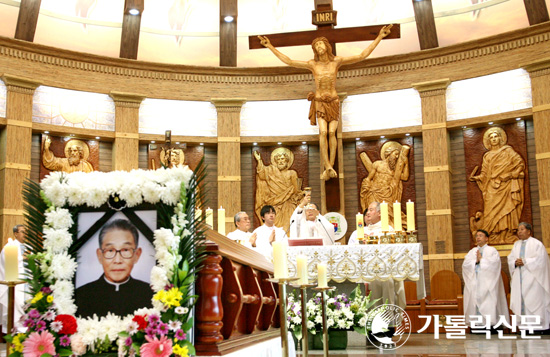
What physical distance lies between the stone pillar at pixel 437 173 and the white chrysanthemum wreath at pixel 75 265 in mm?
9269

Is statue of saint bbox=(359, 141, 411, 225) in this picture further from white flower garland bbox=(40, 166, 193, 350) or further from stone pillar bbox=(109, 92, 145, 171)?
white flower garland bbox=(40, 166, 193, 350)

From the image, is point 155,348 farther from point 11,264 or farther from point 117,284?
point 11,264

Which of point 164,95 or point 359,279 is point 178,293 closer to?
point 359,279

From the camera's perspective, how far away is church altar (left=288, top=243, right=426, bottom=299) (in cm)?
663

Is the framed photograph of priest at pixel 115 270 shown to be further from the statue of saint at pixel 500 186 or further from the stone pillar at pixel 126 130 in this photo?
the statue of saint at pixel 500 186

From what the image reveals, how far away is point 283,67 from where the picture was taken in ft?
40.2

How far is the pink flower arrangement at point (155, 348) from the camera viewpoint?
2.09 metres

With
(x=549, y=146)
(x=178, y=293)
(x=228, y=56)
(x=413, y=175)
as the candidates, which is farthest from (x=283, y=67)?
(x=178, y=293)

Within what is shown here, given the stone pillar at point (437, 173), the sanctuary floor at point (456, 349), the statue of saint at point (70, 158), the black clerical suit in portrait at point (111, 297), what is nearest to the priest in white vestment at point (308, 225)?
the sanctuary floor at point (456, 349)

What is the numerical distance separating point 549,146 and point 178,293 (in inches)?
375

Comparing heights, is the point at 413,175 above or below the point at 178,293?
above

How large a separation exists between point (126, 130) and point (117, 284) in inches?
376

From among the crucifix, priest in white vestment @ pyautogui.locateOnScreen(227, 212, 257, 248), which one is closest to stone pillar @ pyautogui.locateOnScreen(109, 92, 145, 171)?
the crucifix

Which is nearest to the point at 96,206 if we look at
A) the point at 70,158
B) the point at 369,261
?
the point at 369,261
